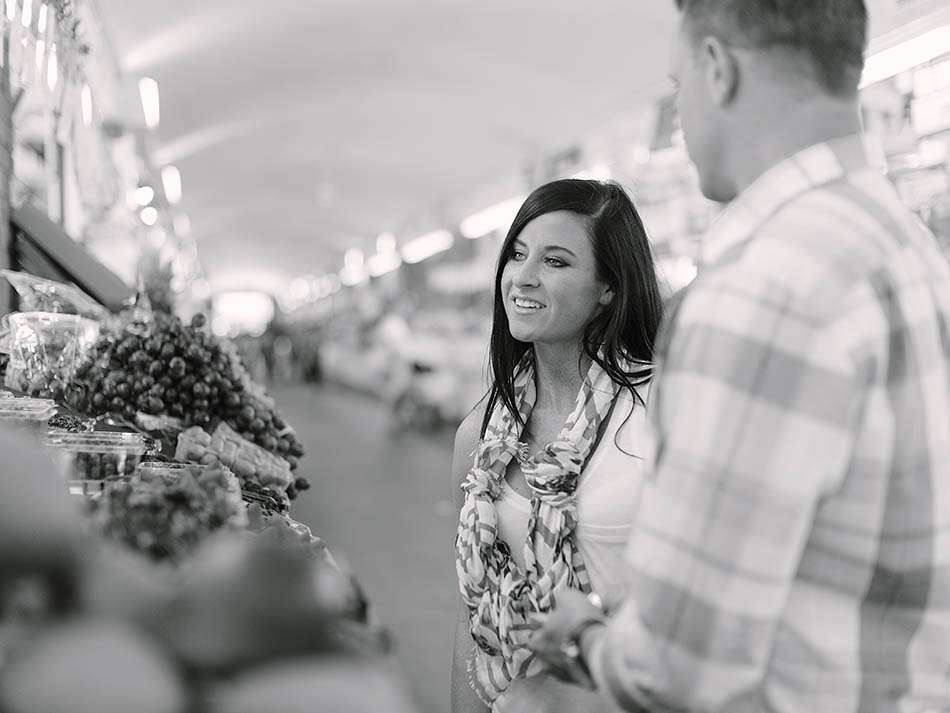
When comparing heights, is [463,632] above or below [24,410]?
below

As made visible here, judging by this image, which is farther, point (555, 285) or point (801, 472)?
point (555, 285)

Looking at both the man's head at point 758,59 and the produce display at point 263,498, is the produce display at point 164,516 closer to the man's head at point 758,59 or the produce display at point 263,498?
the produce display at point 263,498

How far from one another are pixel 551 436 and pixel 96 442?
79 centimetres

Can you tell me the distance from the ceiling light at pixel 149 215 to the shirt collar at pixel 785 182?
32.7 feet

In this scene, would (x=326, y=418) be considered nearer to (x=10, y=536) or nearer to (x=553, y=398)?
(x=553, y=398)

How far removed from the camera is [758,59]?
100 cm

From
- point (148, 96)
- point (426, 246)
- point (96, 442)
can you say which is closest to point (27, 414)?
point (96, 442)

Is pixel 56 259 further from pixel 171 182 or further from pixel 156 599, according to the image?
pixel 171 182

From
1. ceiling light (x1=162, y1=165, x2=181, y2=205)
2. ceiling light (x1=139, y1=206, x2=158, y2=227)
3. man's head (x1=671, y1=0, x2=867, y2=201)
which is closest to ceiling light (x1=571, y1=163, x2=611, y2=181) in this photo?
ceiling light (x1=139, y1=206, x2=158, y2=227)

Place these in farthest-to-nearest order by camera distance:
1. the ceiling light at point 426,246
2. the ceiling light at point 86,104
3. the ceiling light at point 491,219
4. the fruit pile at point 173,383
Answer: the ceiling light at point 426,246, the ceiling light at point 491,219, the ceiling light at point 86,104, the fruit pile at point 173,383

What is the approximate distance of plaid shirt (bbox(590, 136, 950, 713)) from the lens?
91 centimetres

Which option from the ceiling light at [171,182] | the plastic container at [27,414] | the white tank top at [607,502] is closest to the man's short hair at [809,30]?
the white tank top at [607,502]

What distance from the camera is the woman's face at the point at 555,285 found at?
1.91m

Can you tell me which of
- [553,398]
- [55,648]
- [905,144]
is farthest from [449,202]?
[55,648]
